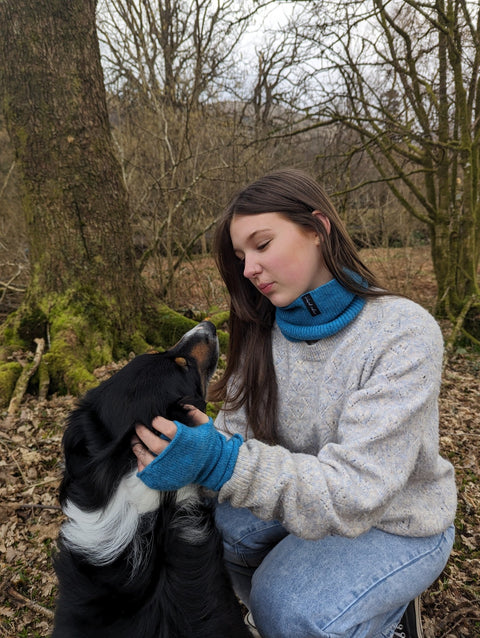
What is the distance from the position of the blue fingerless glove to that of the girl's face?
2.41 ft

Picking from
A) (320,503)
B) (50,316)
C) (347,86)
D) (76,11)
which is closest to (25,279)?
(50,316)

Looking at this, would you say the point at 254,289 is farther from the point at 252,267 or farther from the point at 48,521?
the point at 48,521

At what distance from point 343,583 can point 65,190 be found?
402cm

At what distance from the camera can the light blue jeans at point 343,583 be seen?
1.64 meters

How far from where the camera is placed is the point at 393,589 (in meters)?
1.70

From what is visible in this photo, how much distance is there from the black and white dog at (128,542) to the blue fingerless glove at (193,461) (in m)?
0.17

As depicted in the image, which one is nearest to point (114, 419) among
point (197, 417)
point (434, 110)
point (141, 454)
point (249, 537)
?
point (141, 454)

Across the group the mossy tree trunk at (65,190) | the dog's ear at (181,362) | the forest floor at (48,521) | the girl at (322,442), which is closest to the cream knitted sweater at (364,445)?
the girl at (322,442)

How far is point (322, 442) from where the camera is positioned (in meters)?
1.92

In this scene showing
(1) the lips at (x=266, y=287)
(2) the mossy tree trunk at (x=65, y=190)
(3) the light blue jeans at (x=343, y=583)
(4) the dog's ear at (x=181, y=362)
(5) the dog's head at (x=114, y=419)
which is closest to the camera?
(5) the dog's head at (x=114, y=419)

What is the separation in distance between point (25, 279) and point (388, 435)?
7.26m

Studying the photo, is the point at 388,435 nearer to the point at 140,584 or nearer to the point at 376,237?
the point at 140,584

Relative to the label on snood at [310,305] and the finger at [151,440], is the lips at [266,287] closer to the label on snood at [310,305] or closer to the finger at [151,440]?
the label on snood at [310,305]

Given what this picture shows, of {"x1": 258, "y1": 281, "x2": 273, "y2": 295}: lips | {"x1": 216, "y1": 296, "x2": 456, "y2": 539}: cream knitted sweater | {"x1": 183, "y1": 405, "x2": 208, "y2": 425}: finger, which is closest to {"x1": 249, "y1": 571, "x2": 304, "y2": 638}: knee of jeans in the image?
{"x1": 216, "y1": 296, "x2": 456, "y2": 539}: cream knitted sweater
